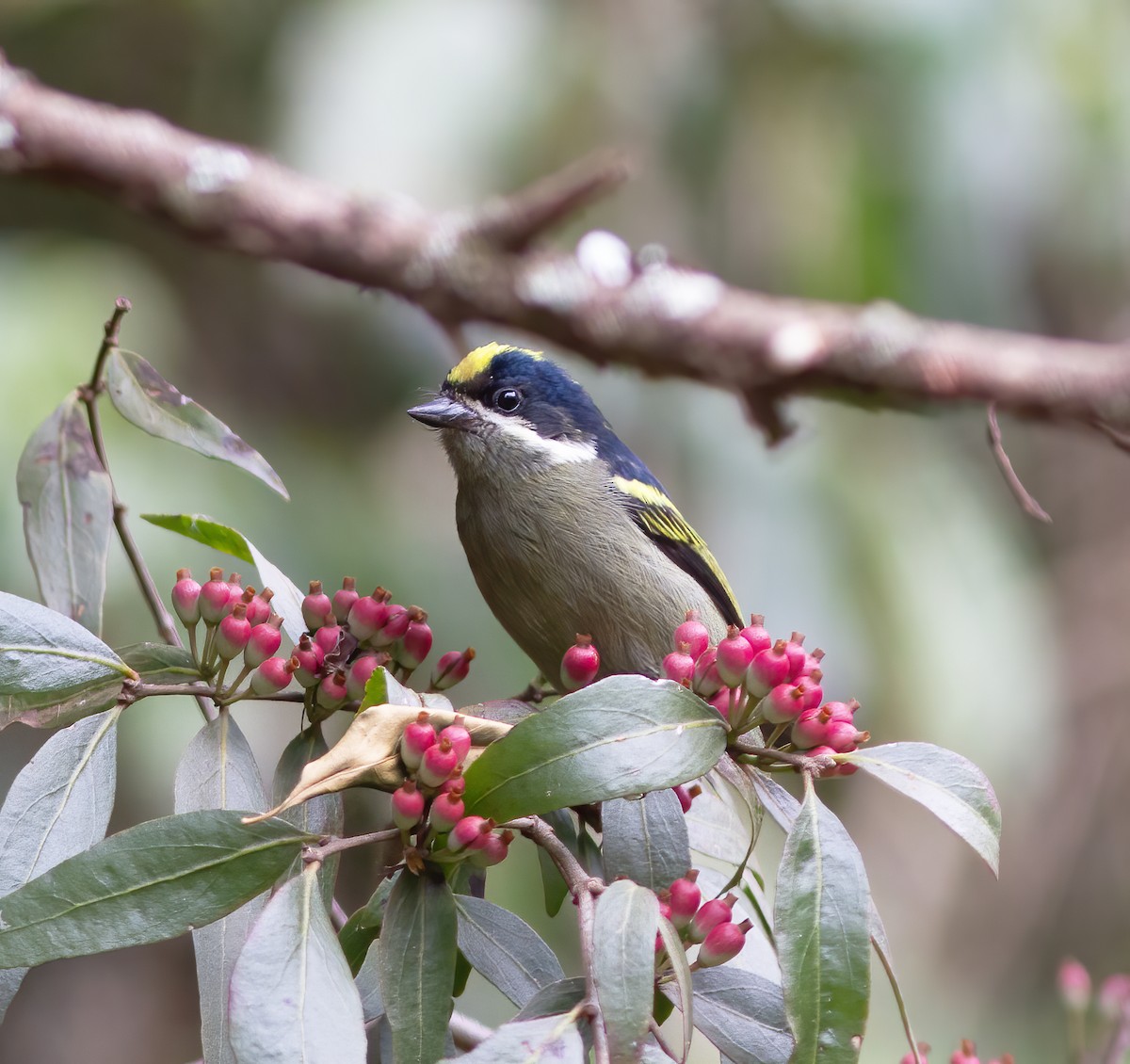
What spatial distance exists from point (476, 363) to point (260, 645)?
1.62m

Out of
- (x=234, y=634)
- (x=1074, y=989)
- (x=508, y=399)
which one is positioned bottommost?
(x=1074, y=989)

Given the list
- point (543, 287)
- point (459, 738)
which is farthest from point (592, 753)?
point (543, 287)

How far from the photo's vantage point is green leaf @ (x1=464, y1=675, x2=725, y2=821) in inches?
49.3

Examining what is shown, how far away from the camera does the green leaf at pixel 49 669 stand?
1395mm

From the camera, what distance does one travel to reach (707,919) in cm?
135

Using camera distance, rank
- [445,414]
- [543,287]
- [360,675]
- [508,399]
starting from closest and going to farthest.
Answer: [360,675], [445,414], [508,399], [543,287]

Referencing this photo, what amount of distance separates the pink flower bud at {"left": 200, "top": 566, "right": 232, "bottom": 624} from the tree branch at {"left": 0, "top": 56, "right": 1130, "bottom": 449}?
2258mm

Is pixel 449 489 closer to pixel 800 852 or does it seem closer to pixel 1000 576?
pixel 1000 576

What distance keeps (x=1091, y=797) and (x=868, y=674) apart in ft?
9.22

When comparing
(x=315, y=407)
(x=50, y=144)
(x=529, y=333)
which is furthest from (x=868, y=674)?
(x=50, y=144)

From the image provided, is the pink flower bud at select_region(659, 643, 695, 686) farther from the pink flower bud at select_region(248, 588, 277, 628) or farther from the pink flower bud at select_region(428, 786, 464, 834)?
the pink flower bud at select_region(248, 588, 277, 628)

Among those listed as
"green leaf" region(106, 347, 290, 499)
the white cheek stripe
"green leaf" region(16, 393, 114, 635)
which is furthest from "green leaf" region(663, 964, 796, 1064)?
the white cheek stripe

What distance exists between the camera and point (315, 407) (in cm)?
546

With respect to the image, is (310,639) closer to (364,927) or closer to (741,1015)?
(364,927)
